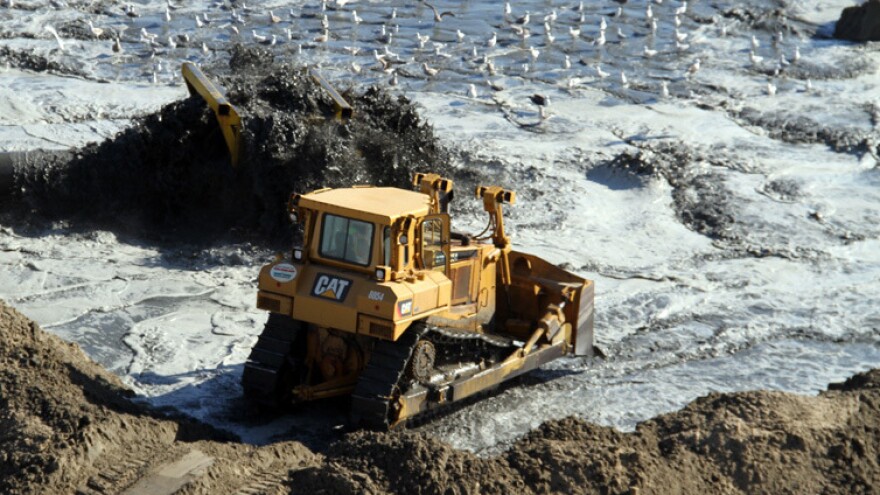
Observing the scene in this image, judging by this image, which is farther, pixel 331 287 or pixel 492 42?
pixel 492 42

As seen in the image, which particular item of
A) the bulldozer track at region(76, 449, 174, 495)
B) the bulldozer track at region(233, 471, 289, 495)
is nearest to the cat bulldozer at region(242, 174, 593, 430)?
the bulldozer track at region(233, 471, 289, 495)

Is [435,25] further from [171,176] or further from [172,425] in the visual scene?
[172,425]

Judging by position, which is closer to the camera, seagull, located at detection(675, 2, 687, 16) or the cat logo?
the cat logo

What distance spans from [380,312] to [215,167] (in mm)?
5907

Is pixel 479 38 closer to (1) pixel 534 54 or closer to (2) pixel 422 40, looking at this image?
(2) pixel 422 40

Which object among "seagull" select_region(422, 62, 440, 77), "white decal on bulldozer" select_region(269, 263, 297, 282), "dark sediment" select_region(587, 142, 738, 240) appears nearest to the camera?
"white decal on bulldozer" select_region(269, 263, 297, 282)

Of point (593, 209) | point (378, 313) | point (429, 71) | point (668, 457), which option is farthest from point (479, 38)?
point (668, 457)

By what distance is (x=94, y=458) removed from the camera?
8.34m

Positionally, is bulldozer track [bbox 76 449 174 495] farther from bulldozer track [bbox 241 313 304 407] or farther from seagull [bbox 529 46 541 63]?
seagull [bbox 529 46 541 63]

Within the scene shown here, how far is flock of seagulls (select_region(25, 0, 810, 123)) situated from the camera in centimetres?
2188

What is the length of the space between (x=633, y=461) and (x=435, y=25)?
1671 centimetres

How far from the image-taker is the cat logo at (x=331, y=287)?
9.64 m

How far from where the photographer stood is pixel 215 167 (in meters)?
14.7

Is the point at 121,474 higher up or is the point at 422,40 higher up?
the point at 422,40
